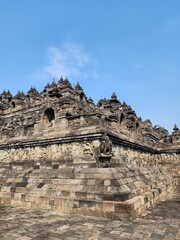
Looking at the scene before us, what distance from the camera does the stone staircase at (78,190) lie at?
7523 millimetres

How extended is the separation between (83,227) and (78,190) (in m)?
2.05

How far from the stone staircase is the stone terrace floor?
16.8 inches

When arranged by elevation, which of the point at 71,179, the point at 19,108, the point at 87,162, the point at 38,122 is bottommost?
the point at 71,179

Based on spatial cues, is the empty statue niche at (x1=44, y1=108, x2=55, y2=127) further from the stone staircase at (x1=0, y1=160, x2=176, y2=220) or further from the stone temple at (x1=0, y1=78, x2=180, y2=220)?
the stone staircase at (x1=0, y1=160, x2=176, y2=220)

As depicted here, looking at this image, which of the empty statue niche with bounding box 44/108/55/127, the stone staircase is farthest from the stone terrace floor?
the empty statue niche with bounding box 44/108/55/127

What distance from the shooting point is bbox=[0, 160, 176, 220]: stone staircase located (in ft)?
24.7

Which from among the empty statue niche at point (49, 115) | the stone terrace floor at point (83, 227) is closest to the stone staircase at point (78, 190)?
the stone terrace floor at point (83, 227)

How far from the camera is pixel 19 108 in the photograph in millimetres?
32531

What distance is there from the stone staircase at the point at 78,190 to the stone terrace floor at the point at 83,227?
1.40 ft

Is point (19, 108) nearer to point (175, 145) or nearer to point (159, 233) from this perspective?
point (175, 145)

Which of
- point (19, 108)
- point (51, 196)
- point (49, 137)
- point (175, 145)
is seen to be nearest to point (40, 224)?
point (51, 196)

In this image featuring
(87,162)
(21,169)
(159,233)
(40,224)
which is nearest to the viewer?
(159,233)

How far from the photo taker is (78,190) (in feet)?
27.5

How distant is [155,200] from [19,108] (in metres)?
26.7
